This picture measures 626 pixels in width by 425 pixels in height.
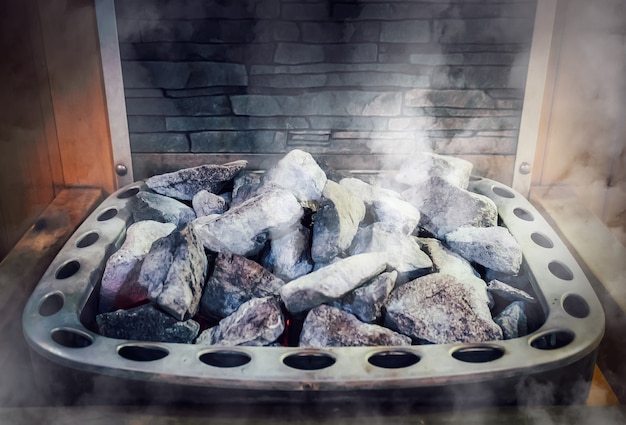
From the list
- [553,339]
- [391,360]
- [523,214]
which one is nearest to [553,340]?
[553,339]

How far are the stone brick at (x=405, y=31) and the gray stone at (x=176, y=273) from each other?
68 centimetres

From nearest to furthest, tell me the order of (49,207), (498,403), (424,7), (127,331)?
(498,403)
(127,331)
(424,7)
(49,207)

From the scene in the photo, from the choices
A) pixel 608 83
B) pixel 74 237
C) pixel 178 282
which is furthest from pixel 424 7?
pixel 74 237

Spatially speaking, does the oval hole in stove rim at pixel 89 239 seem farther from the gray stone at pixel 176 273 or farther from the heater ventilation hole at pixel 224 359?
the heater ventilation hole at pixel 224 359

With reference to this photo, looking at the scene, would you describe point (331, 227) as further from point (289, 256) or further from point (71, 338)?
point (71, 338)

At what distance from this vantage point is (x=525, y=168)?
1.54 meters

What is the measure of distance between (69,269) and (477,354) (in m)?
0.84

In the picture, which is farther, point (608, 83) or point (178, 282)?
point (608, 83)

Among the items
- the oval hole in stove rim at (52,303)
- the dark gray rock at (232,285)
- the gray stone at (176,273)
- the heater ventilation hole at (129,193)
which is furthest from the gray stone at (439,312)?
the heater ventilation hole at (129,193)

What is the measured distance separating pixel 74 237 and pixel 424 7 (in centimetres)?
97

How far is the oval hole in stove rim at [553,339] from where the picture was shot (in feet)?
3.13

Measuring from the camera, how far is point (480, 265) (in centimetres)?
125

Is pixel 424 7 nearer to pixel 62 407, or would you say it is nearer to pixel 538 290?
pixel 538 290

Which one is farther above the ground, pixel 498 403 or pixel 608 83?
pixel 608 83
